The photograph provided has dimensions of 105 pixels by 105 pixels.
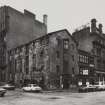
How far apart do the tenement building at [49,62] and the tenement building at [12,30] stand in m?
6.52

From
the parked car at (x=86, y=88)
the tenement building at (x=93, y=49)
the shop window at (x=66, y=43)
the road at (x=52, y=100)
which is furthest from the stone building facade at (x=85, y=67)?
the road at (x=52, y=100)

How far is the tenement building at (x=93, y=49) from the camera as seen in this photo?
54006 mm

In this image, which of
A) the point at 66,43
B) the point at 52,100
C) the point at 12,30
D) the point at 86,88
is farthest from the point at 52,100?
the point at 12,30

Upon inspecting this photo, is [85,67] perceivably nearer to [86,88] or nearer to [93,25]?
[93,25]

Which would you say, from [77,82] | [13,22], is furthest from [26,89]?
[13,22]

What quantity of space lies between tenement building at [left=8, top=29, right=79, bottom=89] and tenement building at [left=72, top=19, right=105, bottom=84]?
24.4 ft

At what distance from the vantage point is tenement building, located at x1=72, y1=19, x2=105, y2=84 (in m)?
54.0

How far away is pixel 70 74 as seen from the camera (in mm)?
45719

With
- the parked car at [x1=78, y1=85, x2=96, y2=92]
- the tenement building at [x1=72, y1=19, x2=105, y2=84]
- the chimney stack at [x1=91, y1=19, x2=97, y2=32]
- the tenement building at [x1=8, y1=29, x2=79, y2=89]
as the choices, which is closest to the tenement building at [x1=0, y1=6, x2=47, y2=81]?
the tenement building at [x1=8, y1=29, x2=79, y2=89]

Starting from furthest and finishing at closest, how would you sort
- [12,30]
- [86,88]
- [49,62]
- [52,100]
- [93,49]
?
[93,49]
[12,30]
[49,62]
[86,88]
[52,100]

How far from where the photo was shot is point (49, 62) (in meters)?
41.7

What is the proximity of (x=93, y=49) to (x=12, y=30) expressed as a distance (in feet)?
74.9

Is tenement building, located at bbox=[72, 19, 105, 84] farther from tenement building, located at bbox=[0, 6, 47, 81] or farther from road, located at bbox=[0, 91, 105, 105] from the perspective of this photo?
road, located at bbox=[0, 91, 105, 105]

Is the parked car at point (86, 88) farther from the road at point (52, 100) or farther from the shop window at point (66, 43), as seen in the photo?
the shop window at point (66, 43)
